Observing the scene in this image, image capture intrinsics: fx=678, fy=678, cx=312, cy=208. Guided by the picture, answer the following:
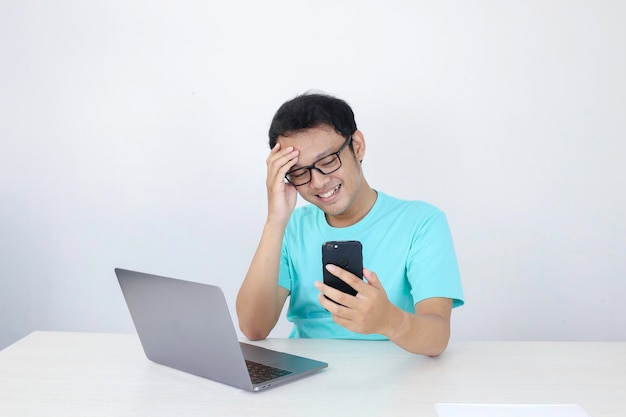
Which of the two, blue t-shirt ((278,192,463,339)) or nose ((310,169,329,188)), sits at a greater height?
nose ((310,169,329,188))

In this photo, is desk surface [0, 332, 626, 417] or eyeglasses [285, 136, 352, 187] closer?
desk surface [0, 332, 626, 417]

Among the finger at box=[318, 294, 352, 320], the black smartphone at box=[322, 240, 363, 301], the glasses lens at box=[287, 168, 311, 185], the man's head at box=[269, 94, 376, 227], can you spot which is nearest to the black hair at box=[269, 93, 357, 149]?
the man's head at box=[269, 94, 376, 227]

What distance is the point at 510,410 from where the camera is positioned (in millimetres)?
1170

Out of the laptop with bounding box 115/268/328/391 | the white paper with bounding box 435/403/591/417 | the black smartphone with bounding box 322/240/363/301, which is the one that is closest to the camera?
the white paper with bounding box 435/403/591/417

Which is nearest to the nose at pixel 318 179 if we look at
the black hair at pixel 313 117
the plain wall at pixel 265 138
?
the black hair at pixel 313 117

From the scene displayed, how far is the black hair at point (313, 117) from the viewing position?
6.02ft

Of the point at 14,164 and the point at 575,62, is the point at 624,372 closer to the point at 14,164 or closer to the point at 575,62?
the point at 575,62

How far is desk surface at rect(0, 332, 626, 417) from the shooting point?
1.20 meters

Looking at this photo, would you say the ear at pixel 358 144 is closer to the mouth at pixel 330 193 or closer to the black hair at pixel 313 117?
the black hair at pixel 313 117

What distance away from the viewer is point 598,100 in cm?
269

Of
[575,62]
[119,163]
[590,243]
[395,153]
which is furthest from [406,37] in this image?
[119,163]

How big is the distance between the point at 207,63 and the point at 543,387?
6.58 feet

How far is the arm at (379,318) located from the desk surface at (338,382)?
5cm

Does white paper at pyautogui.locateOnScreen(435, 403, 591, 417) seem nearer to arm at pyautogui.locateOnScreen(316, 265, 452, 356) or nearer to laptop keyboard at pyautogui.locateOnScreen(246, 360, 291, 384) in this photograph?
arm at pyautogui.locateOnScreen(316, 265, 452, 356)
